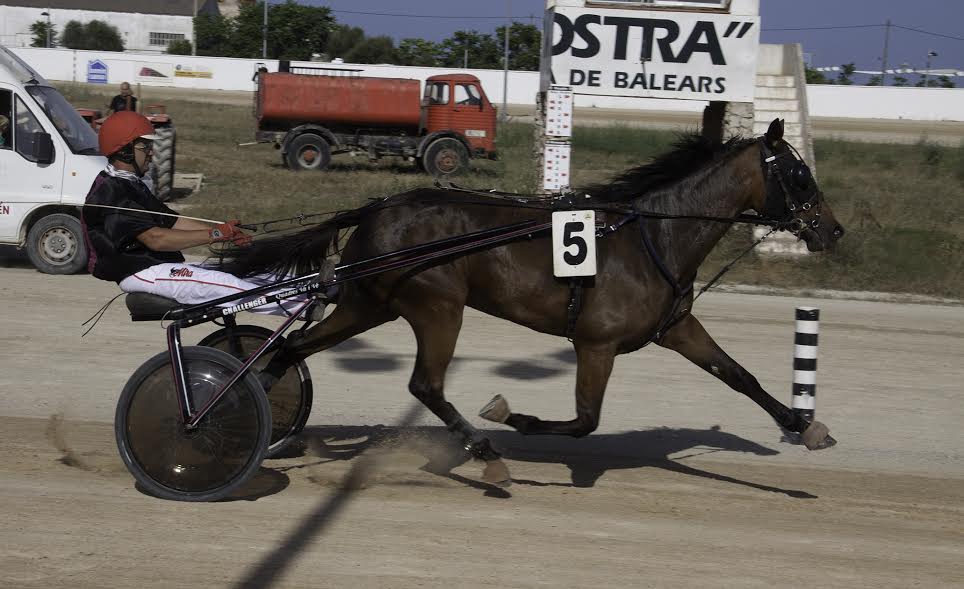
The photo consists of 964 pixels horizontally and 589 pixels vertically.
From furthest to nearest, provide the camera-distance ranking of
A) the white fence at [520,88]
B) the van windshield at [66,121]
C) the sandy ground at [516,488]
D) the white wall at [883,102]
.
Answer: the white fence at [520,88]
the white wall at [883,102]
the van windshield at [66,121]
the sandy ground at [516,488]

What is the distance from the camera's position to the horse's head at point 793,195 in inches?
220

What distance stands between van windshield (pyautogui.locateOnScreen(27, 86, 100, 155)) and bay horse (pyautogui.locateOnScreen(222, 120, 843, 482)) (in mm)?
6991

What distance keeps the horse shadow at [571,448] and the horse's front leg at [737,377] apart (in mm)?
344

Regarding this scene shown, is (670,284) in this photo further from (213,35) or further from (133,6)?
(133,6)

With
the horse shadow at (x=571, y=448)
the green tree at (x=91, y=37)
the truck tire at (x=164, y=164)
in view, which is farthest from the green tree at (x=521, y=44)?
the horse shadow at (x=571, y=448)

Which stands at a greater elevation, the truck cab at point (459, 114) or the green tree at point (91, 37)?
the green tree at point (91, 37)

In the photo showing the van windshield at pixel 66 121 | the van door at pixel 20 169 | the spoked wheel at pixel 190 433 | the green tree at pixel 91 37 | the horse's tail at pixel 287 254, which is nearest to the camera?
the spoked wheel at pixel 190 433

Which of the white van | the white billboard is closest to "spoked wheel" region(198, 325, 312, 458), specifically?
the white van

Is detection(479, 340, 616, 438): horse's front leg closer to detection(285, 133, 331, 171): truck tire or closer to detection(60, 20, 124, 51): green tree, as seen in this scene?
detection(285, 133, 331, 171): truck tire

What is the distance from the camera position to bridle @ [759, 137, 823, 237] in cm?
559

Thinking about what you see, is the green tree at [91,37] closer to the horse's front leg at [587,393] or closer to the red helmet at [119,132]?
the red helmet at [119,132]

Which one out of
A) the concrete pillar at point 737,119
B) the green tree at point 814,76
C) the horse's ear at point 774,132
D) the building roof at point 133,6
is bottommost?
the horse's ear at point 774,132

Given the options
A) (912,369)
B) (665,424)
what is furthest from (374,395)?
(912,369)

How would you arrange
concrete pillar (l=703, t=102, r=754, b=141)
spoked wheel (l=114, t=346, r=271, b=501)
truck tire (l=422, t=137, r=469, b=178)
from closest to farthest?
spoked wheel (l=114, t=346, r=271, b=501) < concrete pillar (l=703, t=102, r=754, b=141) < truck tire (l=422, t=137, r=469, b=178)
